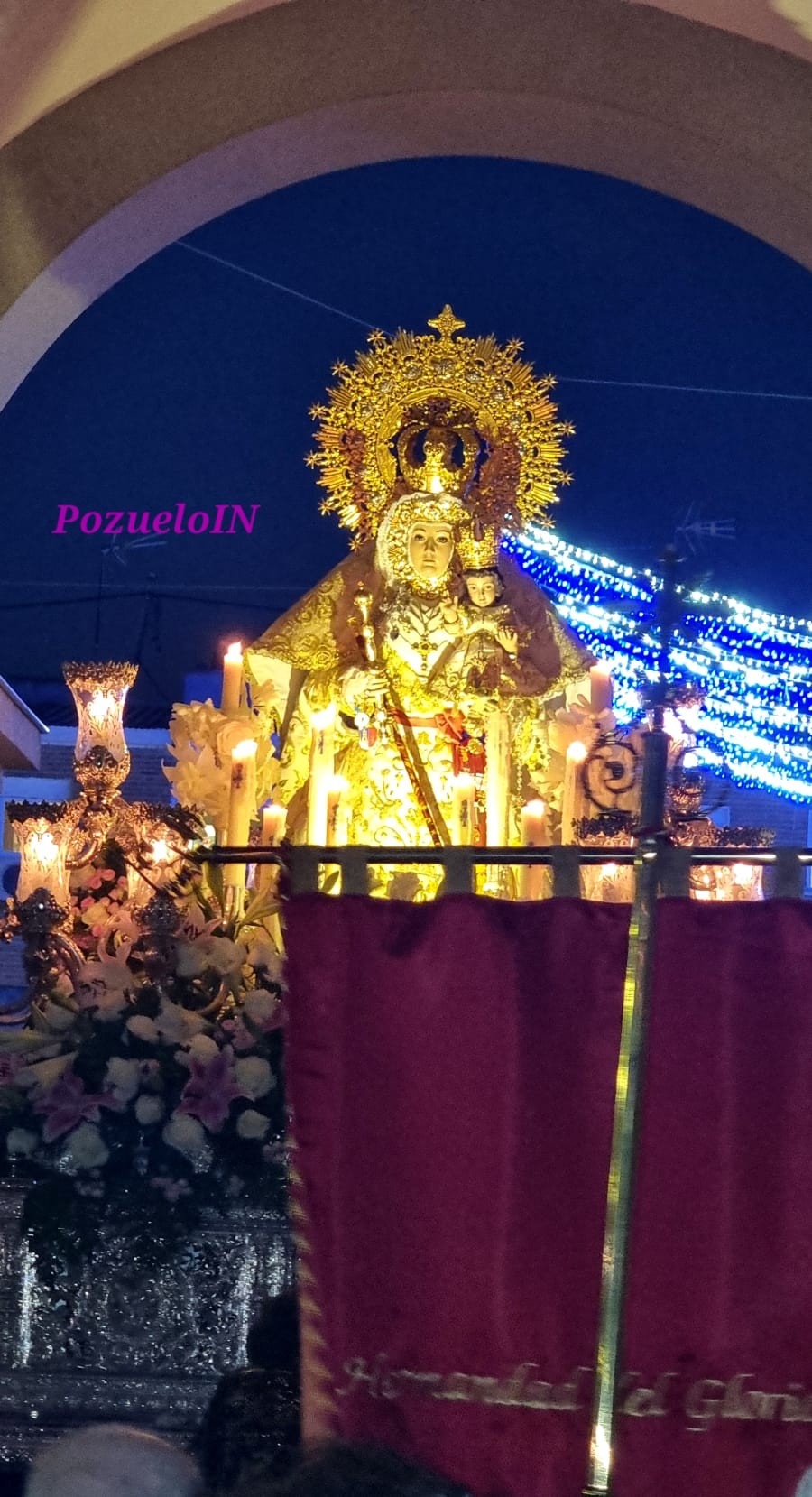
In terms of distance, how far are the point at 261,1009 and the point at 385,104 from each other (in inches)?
78.0

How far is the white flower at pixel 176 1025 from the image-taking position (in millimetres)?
3148

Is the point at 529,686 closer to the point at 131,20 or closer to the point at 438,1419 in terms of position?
the point at 131,20

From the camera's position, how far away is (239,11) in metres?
3.80

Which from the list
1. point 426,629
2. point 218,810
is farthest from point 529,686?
point 218,810

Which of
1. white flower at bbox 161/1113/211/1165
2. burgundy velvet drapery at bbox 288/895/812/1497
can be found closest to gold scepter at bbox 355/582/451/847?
white flower at bbox 161/1113/211/1165

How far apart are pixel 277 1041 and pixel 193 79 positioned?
1999mm

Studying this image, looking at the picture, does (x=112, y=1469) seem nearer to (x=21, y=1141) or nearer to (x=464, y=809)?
(x=21, y=1141)

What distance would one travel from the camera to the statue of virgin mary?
5031mm

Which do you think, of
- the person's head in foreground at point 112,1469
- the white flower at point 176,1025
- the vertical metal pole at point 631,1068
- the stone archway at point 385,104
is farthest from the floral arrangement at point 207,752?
the person's head in foreground at point 112,1469

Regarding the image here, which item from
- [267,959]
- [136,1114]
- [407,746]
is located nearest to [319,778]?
[407,746]

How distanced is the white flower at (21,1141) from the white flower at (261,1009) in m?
0.40

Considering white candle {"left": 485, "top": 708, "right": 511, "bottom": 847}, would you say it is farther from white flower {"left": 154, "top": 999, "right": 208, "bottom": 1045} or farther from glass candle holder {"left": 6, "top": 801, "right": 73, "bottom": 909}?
white flower {"left": 154, "top": 999, "right": 208, "bottom": 1045}

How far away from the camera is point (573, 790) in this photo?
457 cm

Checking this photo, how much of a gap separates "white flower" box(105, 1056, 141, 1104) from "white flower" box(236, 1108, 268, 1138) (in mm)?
181
